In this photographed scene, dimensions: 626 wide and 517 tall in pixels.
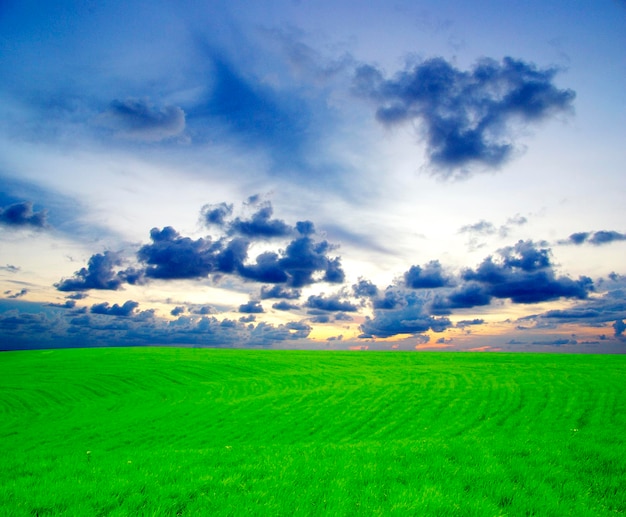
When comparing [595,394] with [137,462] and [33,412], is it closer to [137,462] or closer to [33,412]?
[137,462]

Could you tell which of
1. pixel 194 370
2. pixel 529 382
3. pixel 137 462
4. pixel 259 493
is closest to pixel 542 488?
pixel 259 493

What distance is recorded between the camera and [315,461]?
9992mm

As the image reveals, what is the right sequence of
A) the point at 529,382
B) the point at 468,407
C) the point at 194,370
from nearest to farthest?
the point at 468,407 < the point at 529,382 < the point at 194,370

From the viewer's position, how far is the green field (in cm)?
763

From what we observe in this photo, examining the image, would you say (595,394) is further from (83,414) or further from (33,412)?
(33,412)

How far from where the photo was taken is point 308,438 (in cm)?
2519

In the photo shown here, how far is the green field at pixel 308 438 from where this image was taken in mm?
7633

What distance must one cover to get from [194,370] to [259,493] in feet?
171

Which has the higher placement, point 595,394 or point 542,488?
point 542,488

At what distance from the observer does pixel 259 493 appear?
769 cm

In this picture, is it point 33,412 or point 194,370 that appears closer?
point 33,412

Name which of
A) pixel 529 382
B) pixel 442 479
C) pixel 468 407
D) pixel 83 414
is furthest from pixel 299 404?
pixel 442 479

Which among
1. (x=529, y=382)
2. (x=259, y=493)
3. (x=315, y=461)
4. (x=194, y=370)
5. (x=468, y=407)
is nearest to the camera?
(x=259, y=493)

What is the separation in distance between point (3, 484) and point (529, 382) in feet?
139
